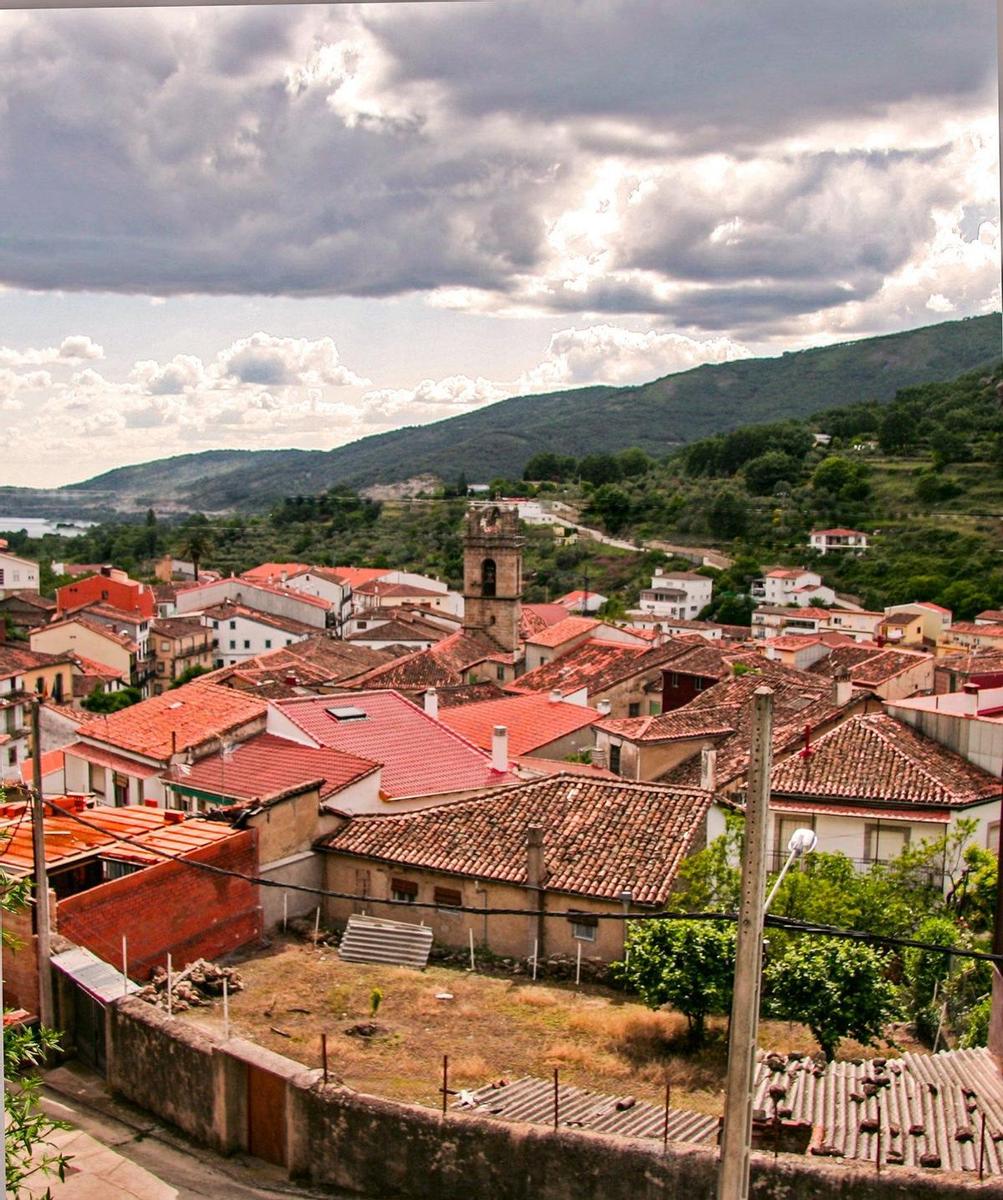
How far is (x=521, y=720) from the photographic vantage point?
1329cm

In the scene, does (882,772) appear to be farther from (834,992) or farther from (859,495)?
(859,495)

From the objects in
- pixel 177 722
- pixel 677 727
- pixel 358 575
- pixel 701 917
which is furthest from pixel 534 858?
pixel 358 575

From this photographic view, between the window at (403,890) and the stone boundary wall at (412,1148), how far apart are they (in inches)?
91.4

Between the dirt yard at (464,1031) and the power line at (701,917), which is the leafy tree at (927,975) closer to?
the dirt yard at (464,1031)

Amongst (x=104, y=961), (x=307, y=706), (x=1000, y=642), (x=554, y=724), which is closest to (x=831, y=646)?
(x=1000, y=642)

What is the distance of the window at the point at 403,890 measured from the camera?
6.98m

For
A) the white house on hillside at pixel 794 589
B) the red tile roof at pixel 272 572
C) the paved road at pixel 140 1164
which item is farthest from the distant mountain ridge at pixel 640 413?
the paved road at pixel 140 1164

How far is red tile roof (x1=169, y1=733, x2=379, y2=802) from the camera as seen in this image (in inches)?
305

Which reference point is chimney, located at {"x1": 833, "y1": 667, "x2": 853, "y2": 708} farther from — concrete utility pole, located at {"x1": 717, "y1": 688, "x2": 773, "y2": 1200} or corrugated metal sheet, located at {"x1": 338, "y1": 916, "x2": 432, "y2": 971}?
concrete utility pole, located at {"x1": 717, "y1": 688, "x2": 773, "y2": 1200}

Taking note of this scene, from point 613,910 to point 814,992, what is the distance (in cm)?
135

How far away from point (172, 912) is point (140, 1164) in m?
1.75

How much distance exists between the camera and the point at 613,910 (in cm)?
630

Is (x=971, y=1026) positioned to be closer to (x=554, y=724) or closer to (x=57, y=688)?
(x=554, y=724)

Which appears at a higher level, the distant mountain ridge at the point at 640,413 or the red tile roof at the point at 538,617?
the distant mountain ridge at the point at 640,413
